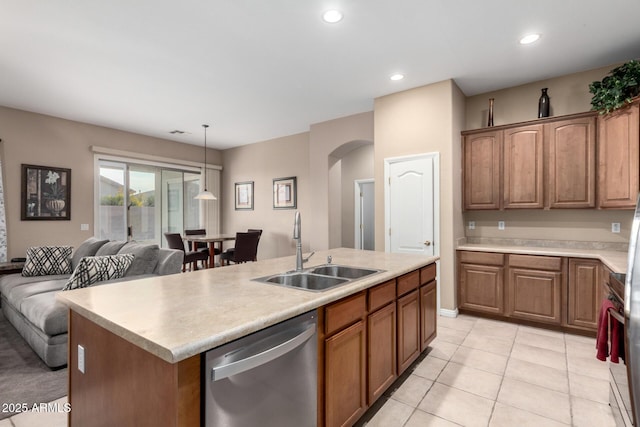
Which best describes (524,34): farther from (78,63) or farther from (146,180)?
(146,180)

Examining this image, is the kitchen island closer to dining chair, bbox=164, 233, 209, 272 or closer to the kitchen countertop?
the kitchen countertop

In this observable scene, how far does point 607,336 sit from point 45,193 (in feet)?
22.5

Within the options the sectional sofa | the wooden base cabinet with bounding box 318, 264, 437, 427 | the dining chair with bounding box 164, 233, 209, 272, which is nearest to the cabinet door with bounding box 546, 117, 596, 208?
the wooden base cabinet with bounding box 318, 264, 437, 427

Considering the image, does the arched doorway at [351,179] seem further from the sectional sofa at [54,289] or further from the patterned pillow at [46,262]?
the patterned pillow at [46,262]

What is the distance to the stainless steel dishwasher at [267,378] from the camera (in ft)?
3.42

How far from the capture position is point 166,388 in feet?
3.25

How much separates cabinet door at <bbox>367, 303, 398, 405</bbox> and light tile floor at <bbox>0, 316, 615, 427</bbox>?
0.62 feet

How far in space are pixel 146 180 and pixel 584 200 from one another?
282 inches

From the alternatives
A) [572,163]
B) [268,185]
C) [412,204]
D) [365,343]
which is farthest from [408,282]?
Result: [268,185]

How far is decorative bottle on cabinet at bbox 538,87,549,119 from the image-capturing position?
3600 millimetres

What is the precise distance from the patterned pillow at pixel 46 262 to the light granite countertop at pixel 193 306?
3284 millimetres

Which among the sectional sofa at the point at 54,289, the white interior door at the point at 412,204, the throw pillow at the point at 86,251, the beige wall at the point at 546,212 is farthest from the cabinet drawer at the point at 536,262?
the throw pillow at the point at 86,251


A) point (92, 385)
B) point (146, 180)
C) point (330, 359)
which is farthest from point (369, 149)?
point (92, 385)

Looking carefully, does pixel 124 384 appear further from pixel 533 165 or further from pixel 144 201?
pixel 144 201
